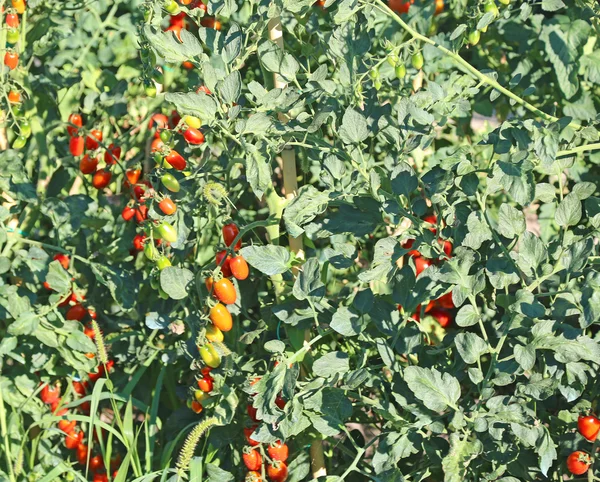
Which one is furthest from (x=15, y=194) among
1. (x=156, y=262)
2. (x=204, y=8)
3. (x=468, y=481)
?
(x=468, y=481)

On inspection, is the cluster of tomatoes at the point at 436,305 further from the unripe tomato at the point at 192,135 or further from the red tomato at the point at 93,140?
the red tomato at the point at 93,140

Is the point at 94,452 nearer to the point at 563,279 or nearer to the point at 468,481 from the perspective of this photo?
the point at 468,481

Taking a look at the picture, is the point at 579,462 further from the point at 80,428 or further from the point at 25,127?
the point at 25,127

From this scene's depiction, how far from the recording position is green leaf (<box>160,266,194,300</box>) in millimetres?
1834

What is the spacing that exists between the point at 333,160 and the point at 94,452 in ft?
3.93

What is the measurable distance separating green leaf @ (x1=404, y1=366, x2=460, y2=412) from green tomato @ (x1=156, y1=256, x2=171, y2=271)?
1.87 feet

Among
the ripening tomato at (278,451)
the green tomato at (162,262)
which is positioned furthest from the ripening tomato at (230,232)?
the ripening tomato at (278,451)

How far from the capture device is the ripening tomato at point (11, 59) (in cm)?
216

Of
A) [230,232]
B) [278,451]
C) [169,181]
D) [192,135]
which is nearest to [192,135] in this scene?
[192,135]

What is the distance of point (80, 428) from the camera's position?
2.45 m

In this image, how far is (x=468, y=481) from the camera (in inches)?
71.4

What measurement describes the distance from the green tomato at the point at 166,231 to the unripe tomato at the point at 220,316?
0.17 meters

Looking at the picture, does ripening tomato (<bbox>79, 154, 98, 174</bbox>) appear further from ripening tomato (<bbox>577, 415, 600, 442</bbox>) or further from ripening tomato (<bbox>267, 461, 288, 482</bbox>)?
ripening tomato (<bbox>577, 415, 600, 442</bbox>)

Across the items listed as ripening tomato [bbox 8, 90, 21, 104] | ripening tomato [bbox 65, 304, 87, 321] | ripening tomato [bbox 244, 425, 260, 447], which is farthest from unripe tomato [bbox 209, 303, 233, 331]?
ripening tomato [bbox 8, 90, 21, 104]
